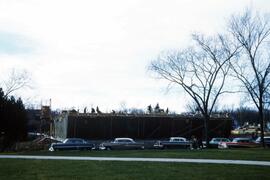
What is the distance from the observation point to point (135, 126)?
194ft

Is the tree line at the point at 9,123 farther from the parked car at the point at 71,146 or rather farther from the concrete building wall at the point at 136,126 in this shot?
the concrete building wall at the point at 136,126

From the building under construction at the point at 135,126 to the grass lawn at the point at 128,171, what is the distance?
36.2m

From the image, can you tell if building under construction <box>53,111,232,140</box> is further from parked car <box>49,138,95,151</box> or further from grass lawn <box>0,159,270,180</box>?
grass lawn <box>0,159,270,180</box>

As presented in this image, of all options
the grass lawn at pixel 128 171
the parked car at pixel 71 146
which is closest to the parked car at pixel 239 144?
the parked car at pixel 71 146

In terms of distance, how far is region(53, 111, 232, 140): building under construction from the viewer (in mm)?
56594

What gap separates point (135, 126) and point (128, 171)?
41.8 metres

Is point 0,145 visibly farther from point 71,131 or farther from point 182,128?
point 182,128

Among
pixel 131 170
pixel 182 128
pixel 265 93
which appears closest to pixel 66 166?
pixel 131 170

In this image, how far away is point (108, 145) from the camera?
4200 centimetres

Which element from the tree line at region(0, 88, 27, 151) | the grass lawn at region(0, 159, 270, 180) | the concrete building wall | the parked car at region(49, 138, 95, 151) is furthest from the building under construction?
the grass lawn at region(0, 159, 270, 180)

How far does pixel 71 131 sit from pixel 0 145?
16030mm

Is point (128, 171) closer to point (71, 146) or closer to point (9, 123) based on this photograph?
point (71, 146)

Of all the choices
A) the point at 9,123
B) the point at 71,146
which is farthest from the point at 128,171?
the point at 9,123

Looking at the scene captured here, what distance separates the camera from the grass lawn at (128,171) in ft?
52.0
